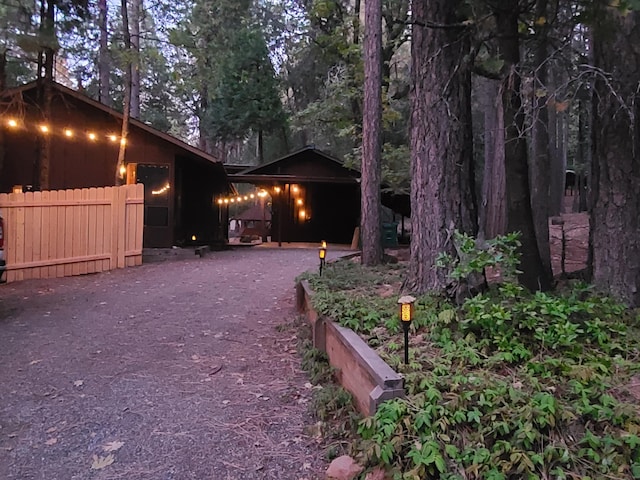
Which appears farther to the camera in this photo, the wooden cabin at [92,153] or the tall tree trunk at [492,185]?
the wooden cabin at [92,153]

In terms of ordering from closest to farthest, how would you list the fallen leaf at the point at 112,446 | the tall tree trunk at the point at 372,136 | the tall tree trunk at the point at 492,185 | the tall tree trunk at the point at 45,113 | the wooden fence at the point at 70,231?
1. the fallen leaf at the point at 112,446
2. the wooden fence at the point at 70,231
3. the tall tree trunk at the point at 372,136
4. the tall tree trunk at the point at 492,185
5. the tall tree trunk at the point at 45,113

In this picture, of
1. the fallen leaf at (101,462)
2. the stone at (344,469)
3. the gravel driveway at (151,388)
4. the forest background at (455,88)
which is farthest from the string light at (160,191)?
the stone at (344,469)

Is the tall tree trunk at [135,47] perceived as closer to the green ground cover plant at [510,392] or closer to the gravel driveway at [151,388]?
the gravel driveway at [151,388]

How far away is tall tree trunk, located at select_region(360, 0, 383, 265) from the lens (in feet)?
33.0

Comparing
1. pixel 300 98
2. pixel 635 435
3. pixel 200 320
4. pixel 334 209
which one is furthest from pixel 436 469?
pixel 300 98

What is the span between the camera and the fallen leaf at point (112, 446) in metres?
3.20

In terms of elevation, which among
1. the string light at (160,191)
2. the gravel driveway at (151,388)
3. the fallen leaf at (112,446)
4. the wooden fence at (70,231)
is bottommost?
the fallen leaf at (112,446)

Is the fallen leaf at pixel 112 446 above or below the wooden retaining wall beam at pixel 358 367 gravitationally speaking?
below

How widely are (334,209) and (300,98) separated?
8.72 meters

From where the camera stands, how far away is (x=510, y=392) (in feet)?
9.12

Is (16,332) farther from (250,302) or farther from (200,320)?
(250,302)

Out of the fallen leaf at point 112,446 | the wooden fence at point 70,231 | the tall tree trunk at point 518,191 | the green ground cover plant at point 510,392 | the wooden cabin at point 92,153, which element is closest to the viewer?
the green ground cover plant at point 510,392

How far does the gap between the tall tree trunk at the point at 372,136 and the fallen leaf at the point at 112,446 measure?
7.04 m

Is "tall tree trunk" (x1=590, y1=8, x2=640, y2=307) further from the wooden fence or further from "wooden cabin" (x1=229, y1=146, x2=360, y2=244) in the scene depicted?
"wooden cabin" (x1=229, y1=146, x2=360, y2=244)
